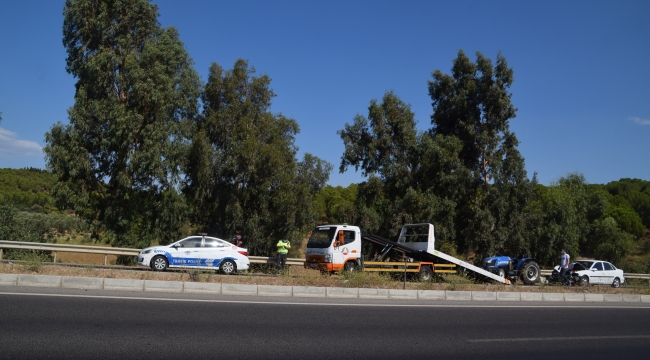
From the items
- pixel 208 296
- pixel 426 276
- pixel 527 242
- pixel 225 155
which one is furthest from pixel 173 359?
pixel 527 242

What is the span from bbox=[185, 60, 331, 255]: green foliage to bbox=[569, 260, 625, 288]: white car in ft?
51.2

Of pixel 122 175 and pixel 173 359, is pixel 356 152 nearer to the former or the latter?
pixel 122 175

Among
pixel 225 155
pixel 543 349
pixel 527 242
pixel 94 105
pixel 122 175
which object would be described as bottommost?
pixel 543 349

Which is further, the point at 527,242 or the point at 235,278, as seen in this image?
the point at 527,242

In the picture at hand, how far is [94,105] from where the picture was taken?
89.4ft

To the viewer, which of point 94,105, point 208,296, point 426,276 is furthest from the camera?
point 94,105

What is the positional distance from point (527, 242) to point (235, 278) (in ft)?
80.1

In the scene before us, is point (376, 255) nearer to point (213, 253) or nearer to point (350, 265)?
point (350, 265)

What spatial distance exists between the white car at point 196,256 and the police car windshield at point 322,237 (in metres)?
2.97

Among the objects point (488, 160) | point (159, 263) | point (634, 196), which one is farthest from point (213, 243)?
point (634, 196)

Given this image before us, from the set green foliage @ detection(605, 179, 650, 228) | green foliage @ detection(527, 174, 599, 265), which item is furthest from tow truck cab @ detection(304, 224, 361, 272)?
green foliage @ detection(605, 179, 650, 228)

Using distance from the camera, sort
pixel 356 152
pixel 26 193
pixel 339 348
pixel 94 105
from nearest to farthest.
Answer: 1. pixel 339 348
2. pixel 94 105
3. pixel 356 152
4. pixel 26 193

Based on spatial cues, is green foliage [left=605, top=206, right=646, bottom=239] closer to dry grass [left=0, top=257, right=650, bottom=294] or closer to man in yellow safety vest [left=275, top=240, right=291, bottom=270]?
dry grass [left=0, top=257, right=650, bottom=294]

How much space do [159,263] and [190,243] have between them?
1429 mm
